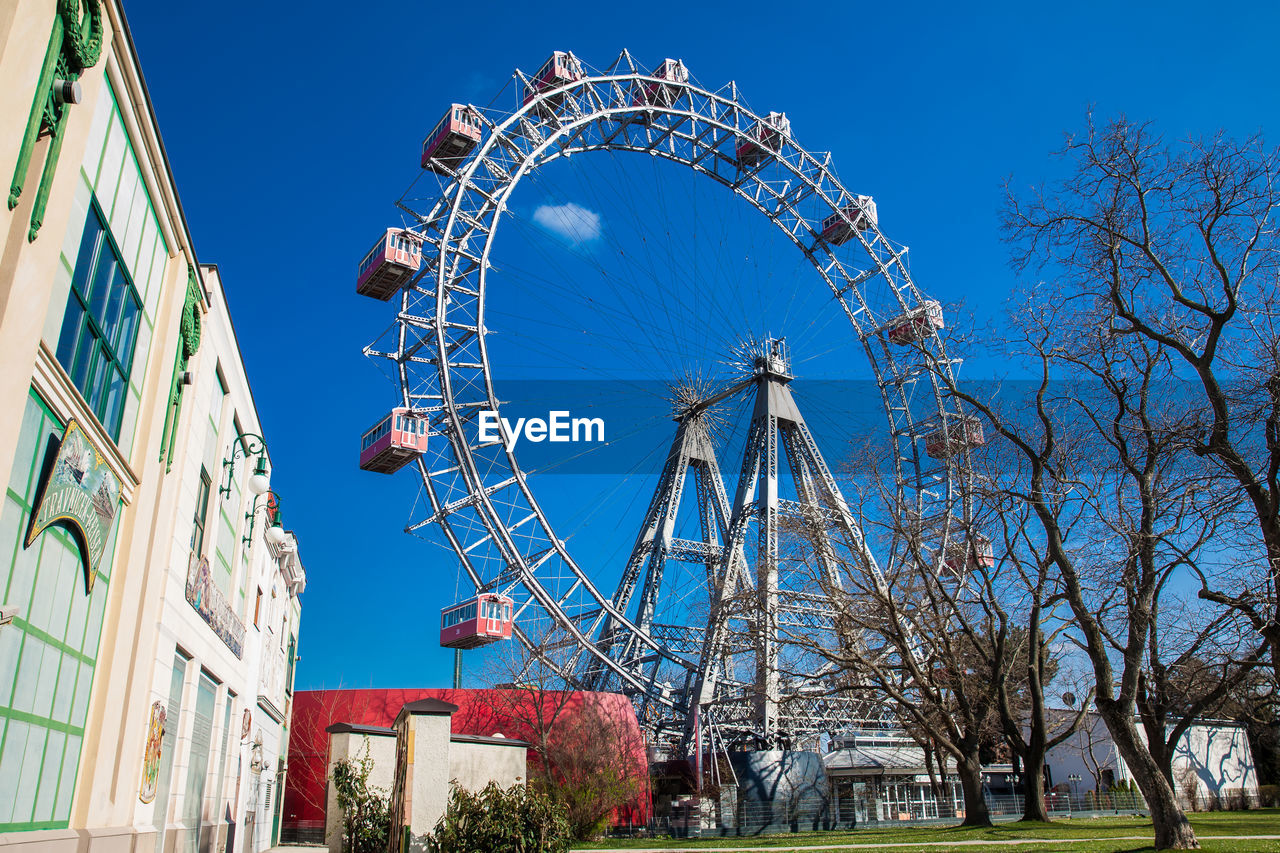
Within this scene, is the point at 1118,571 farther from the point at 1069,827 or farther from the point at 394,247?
the point at 394,247

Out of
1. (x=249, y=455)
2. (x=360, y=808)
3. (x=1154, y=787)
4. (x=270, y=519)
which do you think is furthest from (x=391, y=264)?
(x=1154, y=787)

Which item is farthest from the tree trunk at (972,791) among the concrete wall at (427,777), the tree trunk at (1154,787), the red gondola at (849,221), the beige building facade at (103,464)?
the red gondola at (849,221)

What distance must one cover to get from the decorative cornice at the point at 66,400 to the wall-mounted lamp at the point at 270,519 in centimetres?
902

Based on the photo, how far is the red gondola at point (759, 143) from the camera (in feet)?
137

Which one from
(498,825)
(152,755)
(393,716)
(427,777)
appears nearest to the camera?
(427,777)

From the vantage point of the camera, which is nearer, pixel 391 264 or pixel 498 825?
pixel 498 825

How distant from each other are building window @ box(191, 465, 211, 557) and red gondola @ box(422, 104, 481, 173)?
71.8ft

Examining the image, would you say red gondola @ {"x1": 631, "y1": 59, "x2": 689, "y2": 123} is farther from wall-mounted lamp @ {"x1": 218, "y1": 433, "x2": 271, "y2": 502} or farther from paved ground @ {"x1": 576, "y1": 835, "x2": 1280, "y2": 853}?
paved ground @ {"x1": 576, "y1": 835, "x2": 1280, "y2": 853}

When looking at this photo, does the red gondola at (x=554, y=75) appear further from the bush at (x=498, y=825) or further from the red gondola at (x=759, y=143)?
the bush at (x=498, y=825)

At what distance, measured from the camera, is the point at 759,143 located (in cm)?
4169

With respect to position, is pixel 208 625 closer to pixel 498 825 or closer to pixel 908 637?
pixel 498 825

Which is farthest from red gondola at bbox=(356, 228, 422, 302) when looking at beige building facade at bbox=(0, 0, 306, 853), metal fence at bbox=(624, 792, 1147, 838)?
metal fence at bbox=(624, 792, 1147, 838)

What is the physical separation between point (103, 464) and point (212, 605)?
21.2 feet

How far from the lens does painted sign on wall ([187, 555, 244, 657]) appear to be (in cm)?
1557
